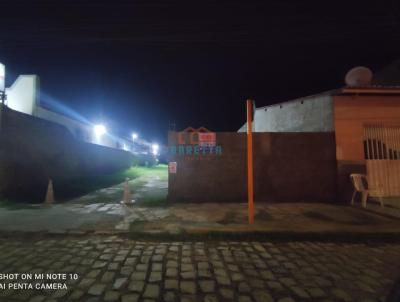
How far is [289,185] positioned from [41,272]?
7509mm

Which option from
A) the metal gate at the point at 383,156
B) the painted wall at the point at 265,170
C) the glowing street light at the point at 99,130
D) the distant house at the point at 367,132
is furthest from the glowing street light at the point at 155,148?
the metal gate at the point at 383,156

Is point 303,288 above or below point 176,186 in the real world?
below

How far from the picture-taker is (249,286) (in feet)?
9.89

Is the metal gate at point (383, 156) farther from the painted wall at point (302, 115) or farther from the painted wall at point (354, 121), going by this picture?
the painted wall at point (302, 115)

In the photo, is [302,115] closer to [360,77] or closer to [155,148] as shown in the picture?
[360,77]

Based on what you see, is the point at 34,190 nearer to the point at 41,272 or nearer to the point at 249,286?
the point at 41,272

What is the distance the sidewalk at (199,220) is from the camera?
508cm

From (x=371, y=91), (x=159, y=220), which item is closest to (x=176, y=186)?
(x=159, y=220)

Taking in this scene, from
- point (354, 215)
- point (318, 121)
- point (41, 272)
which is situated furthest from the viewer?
point (318, 121)

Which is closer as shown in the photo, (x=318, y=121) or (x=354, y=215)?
(x=354, y=215)

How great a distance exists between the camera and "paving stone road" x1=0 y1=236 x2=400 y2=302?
111 inches

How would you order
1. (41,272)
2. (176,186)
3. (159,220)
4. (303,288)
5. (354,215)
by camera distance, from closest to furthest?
(303,288) → (41,272) → (159,220) → (354,215) → (176,186)

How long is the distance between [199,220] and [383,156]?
7.62m

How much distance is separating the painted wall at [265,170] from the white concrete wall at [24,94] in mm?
14438
